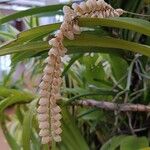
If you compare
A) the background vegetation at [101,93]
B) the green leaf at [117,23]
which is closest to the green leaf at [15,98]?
the background vegetation at [101,93]

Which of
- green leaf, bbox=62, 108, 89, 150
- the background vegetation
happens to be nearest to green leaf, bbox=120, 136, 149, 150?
the background vegetation

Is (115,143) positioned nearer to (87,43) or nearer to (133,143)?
(133,143)

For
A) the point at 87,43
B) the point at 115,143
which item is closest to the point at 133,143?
the point at 115,143

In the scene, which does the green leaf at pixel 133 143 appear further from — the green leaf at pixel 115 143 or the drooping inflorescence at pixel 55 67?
the drooping inflorescence at pixel 55 67

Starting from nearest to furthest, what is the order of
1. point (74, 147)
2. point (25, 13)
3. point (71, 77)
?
point (25, 13)
point (74, 147)
point (71, 77)

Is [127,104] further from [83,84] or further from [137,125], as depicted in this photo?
[83,84]

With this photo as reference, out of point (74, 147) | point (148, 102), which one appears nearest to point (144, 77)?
point (148, 102)

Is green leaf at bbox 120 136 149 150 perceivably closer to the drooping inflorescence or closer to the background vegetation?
the background vegetation
